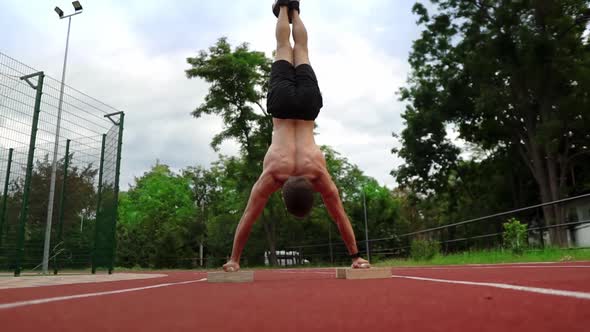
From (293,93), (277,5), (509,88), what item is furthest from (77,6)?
(509,88)

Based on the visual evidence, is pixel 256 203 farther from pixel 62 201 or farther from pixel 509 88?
pixel 509 88

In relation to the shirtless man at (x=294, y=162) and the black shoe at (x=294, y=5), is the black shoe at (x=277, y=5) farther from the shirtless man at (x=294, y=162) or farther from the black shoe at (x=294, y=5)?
the shirtless man at (x=294, y=162)

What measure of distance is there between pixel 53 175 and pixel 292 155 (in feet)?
24.3

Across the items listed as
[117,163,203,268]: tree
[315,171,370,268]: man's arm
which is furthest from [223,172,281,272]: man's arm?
[117,163,203,268]: tree

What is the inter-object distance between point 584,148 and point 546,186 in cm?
246

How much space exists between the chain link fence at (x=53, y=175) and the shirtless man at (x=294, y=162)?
16.4ft

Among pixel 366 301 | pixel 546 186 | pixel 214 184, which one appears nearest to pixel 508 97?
pixel 546 186

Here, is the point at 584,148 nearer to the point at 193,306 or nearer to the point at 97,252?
the point at 97,252

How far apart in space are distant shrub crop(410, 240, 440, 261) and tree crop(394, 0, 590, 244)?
360 cm

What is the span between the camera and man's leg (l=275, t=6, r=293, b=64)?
4566 millimetres

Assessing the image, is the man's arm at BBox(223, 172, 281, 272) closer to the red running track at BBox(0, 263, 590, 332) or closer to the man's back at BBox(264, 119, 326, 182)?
the man's back at BBox(264, 119, 326, 182)

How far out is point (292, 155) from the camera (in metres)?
4.05

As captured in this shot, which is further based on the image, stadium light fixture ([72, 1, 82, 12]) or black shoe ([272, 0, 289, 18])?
stadium light fixture ([72, 1, 82, 12])

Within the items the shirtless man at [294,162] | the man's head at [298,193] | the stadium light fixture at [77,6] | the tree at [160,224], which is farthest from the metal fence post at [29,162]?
the tree at [160,224]
